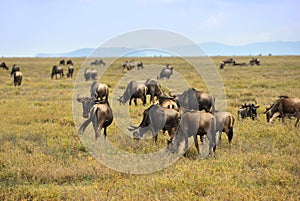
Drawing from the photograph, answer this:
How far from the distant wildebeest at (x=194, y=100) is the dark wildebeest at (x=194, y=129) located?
10.5 ft

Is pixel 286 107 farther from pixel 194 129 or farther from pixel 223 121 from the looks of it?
pixel 194 129

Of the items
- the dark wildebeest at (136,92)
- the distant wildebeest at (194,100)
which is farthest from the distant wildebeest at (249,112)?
the dark wildebeest at (136,92)

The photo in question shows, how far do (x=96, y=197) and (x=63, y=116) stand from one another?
28.3 feet

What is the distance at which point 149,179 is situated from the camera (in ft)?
24.0

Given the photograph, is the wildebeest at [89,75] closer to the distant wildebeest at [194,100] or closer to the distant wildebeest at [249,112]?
the distant wildebeest at [194,100]

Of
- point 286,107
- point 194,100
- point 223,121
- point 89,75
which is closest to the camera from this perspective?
point 223,121

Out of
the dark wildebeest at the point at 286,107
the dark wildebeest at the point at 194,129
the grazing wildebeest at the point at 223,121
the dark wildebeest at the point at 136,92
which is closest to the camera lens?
the dark wildebeest at the point at 194,129

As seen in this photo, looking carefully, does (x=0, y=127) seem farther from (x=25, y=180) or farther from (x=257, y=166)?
(x=257, y=166)

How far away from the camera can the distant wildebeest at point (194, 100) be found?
12.8 m

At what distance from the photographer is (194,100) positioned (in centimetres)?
1318

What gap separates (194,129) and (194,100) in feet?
14.5

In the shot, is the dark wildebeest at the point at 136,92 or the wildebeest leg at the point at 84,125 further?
the dark wildebeest at the point at 136,92

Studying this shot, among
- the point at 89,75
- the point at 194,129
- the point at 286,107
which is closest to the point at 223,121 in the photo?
the point at 194,129

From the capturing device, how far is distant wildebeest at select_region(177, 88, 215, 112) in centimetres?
1279
